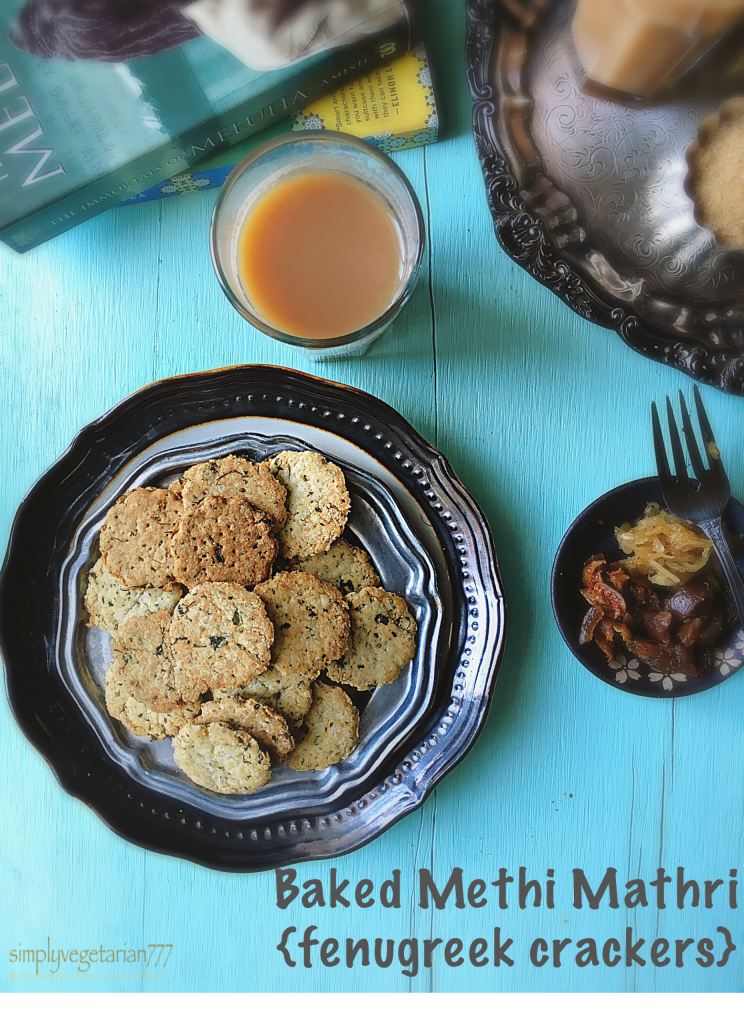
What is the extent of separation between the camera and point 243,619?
3.33 feet

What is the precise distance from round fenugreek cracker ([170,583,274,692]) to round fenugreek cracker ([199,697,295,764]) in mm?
31

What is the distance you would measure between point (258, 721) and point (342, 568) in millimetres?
238

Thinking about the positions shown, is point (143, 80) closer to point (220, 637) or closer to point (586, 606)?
point (220, 637)

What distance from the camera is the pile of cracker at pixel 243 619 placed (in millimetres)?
1020

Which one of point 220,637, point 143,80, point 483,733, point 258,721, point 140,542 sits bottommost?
point 483,733

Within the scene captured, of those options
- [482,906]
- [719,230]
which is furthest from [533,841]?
[719,230]

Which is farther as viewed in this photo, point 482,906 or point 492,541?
point 482,906

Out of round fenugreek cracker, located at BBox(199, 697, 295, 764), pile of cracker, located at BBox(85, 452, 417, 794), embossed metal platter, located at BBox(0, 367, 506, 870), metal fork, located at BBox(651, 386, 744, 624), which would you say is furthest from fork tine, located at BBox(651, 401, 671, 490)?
round fenugreek cracker, located at BBox(199, 697, 295, 764)

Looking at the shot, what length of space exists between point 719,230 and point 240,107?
0.69 metres

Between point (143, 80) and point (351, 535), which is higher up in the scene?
point (143, 80)

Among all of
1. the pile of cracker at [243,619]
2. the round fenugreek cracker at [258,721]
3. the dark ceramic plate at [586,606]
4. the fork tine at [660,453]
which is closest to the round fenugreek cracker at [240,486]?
the pile of cracker at [243,619]

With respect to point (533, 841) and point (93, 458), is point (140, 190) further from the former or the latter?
point (533, 841)

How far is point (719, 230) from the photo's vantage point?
1043 mm

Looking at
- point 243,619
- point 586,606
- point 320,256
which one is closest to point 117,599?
point 243,619
